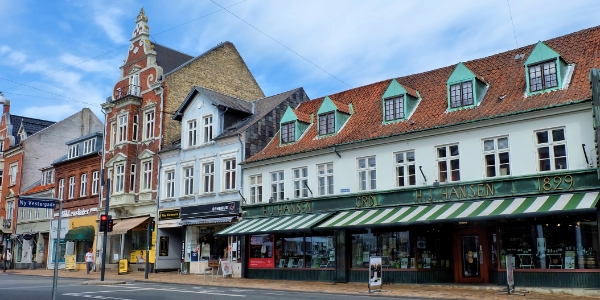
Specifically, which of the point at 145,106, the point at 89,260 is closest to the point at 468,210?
the point at 145,106

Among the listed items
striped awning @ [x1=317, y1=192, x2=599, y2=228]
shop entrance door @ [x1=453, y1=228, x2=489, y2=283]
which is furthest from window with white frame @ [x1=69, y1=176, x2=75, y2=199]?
shop entrance door @ [x1=453, y1=228, x2=489, y2=283]

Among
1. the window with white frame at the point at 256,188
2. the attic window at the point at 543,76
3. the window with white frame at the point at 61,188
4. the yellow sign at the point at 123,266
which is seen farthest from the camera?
the window with white frame at the point at 61,188

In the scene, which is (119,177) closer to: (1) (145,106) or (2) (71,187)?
(1) (145,106)

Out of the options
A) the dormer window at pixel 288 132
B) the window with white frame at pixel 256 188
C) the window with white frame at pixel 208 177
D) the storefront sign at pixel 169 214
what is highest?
the dormer window at pixel 288 132

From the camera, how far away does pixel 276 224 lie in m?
27.1

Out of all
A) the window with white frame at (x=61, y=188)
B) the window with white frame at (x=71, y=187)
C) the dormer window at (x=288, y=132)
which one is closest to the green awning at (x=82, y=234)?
the window with white frame at (x=71, y=187)

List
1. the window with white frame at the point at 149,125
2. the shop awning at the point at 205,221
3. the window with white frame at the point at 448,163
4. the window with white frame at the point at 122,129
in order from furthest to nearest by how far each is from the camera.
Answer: the window with white frame at the point at 122,129
the window with white frame at the point at 149,125
the shop awning at the point at 205,221
the window with white frame at the point at 448,163

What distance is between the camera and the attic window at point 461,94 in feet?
77.2

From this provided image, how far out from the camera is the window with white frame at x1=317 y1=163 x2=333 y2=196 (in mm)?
27391

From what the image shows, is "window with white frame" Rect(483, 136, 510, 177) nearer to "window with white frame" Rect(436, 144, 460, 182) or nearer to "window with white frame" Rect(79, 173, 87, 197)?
"window with white frame" Rect(436, 144, 460, 182)

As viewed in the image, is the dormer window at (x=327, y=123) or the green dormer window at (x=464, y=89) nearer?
the green dormer window at (x=464, y=89)

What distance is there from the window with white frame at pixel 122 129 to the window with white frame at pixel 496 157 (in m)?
26.7

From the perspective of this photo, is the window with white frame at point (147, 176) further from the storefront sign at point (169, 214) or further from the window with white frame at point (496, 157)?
the window with white frame at point (496, 157)

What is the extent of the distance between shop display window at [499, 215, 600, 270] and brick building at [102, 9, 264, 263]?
23884 mm
